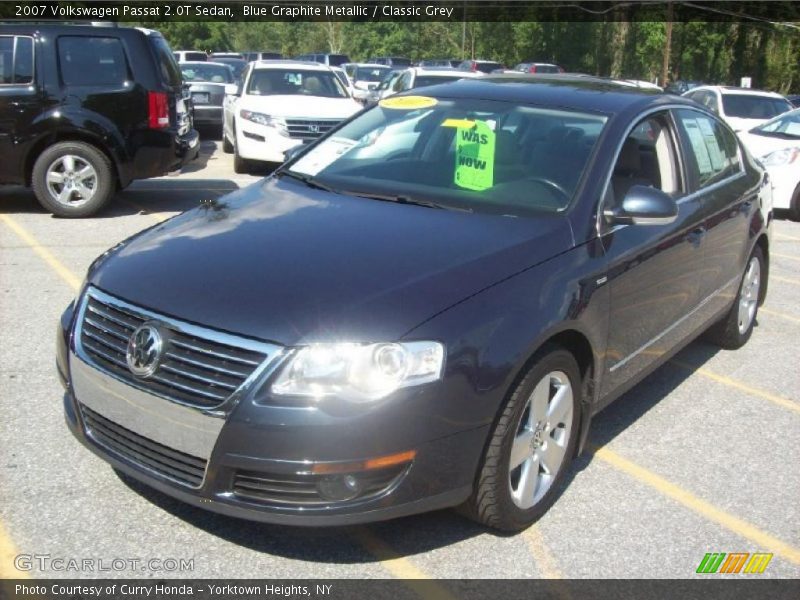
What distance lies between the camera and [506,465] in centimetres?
320

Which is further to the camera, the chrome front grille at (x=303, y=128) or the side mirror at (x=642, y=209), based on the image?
the chrome front grille at (x=303, y=128)

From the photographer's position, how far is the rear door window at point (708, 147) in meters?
4.86

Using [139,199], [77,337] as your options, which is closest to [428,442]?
[77,337]

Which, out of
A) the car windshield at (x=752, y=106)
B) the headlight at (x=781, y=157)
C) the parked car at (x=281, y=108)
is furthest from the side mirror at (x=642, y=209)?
the car windshield at (x=752, y=106)

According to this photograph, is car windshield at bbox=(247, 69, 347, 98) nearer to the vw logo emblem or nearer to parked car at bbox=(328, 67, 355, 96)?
parked car at bbox=(328, 67, 355, 96)

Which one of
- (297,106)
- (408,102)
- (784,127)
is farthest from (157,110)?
(784,127)

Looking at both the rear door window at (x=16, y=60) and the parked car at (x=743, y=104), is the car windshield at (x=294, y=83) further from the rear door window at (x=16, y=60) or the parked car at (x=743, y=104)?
the parked car at (x=743, y=104)

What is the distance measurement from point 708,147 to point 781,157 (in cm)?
734

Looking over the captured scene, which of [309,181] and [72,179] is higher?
[309,181]

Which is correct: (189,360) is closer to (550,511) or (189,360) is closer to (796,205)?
(550,511)

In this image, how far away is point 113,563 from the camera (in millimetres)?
3072

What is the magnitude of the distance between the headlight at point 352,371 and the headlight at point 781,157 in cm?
1008

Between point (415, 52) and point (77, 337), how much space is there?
6385 centimetres

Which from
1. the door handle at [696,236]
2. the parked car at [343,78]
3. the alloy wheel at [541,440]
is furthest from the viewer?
the parked car at [343,78]
